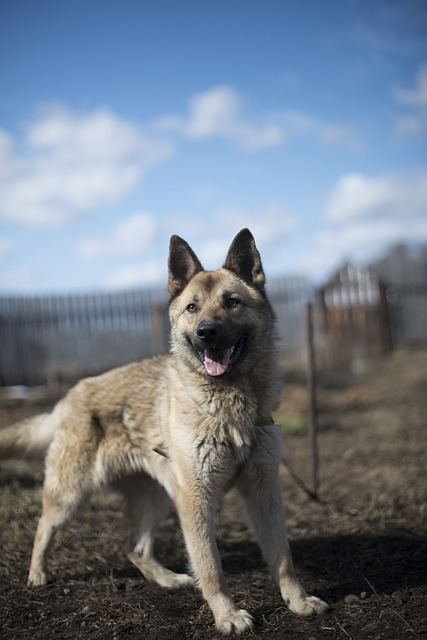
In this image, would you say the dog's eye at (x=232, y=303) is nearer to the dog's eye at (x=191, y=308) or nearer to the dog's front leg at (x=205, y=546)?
the dog's eye at (x=191, y=308)

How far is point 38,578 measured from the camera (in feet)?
12.6

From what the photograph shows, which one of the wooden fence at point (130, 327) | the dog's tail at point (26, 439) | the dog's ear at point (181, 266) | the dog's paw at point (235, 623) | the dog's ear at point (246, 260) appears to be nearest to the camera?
the dog's paw at point (235, 623)

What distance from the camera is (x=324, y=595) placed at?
11.3 ft

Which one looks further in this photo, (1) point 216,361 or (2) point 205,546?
(1) point 216,361

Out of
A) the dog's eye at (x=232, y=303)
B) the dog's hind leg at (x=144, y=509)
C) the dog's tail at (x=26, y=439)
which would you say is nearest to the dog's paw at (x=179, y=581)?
the dog's hind leg at (x=144, y=509)

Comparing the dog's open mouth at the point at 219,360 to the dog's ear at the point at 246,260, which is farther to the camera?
the dog's ear at the point at 246,260

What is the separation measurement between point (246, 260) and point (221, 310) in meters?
0.52

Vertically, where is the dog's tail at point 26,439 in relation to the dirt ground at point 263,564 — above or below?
above

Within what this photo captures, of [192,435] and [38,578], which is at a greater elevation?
[192,435]

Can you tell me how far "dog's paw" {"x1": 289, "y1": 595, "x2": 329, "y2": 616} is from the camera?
3.16 m

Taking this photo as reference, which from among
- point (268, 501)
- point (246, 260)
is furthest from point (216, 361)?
point (268, 501)

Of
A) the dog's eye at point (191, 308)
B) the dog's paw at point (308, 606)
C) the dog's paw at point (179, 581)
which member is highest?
the dog's eye at point (191, 308)

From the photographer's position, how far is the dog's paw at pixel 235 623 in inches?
119

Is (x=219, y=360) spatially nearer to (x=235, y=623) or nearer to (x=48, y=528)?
(x=235, y=623)
